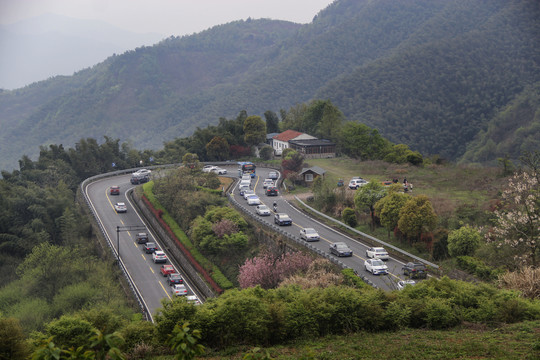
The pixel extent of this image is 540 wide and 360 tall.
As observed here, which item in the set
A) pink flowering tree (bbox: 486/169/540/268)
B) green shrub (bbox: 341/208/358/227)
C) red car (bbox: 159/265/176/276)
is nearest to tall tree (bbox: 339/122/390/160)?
green shrub (bbox: 341/208/358/227)

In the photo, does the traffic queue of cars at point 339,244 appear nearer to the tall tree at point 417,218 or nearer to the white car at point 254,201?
the white car at point 254,201

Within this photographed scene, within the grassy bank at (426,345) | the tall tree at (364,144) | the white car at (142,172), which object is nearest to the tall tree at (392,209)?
the grassy bank at (426,345)

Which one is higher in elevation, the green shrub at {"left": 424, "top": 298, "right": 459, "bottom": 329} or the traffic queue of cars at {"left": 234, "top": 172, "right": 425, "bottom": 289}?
the green shrub at {"left": 424, "top": 298, "right": 459, "bottom": 329}

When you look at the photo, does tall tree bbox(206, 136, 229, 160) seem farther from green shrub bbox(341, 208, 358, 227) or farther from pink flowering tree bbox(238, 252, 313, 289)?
pink flowering tree bbox(238, 252, 313, 289)

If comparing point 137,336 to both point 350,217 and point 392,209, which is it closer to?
point 392,209

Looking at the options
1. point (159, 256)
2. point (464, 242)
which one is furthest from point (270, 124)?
point (464, 242)
